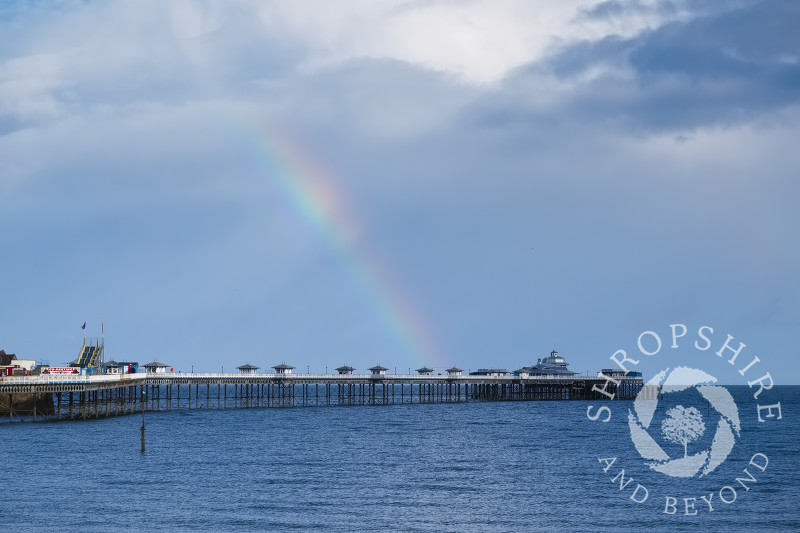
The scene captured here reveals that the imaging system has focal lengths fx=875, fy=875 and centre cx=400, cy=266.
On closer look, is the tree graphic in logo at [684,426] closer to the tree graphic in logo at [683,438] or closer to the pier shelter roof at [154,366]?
the tree graphic in logo at [683,438]

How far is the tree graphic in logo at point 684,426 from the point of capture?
93125 mm

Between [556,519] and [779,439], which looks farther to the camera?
[779,439]

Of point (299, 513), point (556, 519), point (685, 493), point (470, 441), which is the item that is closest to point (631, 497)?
point (685, 493)

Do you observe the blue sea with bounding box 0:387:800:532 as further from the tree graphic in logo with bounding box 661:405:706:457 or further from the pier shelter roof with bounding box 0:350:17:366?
the pier shelter roof with bounding box 0:350:17:366

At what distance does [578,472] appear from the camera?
63.9 m

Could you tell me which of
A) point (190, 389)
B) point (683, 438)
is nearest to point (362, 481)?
point (683, 438)

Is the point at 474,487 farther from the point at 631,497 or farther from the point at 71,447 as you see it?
the point at 71,447

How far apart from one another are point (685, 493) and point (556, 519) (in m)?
12.8

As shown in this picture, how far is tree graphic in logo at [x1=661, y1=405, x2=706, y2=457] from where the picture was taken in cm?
9312

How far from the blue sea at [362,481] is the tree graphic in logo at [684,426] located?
570 centimetres

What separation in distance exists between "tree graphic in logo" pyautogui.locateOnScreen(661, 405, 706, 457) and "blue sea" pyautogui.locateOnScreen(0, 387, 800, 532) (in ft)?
18.7

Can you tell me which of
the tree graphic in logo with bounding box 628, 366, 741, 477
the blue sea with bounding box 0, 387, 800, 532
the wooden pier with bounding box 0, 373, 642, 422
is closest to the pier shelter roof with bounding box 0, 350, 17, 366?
the wooden pier with bounding box 0, 373, 642, 422

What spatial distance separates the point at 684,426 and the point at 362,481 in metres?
74.0

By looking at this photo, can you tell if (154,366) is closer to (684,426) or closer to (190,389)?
(190,389)
